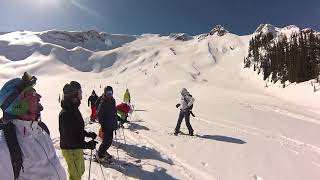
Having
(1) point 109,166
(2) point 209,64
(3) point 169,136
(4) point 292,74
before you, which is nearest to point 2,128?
(1) point 109,166

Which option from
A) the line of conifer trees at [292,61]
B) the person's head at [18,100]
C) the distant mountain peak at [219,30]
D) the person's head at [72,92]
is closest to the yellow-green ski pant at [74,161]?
the person's head at [72,92]

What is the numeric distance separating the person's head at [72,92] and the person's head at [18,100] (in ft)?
11.0

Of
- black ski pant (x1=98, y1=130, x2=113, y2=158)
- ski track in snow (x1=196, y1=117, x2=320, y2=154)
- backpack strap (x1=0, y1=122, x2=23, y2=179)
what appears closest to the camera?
backpack strap (x1=0, y1=122, x2=23, y2=179)

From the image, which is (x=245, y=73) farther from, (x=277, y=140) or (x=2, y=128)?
(x=2, y=128)

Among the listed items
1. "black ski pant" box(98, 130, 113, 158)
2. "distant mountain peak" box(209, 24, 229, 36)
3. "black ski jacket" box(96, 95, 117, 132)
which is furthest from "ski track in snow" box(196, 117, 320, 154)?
"distant mountain peak" box(209, 24, 229, 36)

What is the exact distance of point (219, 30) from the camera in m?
138

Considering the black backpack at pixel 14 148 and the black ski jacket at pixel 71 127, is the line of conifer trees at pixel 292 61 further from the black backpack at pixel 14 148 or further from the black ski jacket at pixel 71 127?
the black backpack at pixel 14 148

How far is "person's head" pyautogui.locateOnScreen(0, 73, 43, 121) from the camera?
321 centimetres

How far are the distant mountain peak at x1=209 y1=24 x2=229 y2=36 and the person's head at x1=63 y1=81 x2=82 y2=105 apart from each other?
128411 mm

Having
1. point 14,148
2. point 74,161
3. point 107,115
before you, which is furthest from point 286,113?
point 14,148

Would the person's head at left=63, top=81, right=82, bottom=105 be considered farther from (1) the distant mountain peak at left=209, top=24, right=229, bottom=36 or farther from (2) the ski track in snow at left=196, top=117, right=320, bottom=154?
(1) the distant mountain peak at left=209, top=24, right=229, bottom=36

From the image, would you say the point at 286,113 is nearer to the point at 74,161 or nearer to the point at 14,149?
the point at 74,161

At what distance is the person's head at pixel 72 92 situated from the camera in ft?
22.0

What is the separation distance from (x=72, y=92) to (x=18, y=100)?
347 cm
